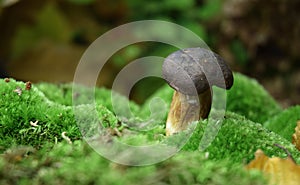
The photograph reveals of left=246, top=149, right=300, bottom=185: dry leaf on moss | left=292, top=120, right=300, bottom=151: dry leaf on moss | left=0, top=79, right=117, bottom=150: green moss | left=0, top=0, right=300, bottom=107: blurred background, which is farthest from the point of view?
left=0, top=0, right=300, bottom=107: blurred background

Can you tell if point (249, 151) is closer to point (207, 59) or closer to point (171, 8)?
point (207, 59)

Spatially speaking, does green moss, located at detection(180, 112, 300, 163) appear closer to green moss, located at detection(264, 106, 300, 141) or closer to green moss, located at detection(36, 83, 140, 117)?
green moss, located at detection(264, 106, 300, 141)

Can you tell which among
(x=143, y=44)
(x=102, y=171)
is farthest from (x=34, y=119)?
(x=143, y=44)

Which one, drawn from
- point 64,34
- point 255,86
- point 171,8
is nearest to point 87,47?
point 64,34

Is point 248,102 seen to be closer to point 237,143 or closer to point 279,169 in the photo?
point 237,143

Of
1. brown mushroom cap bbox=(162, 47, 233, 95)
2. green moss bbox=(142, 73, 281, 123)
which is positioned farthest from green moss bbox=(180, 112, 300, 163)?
green moss bbox=(142, 73, 281, 123)

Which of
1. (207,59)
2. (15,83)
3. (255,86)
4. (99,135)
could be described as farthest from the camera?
(255,86)
